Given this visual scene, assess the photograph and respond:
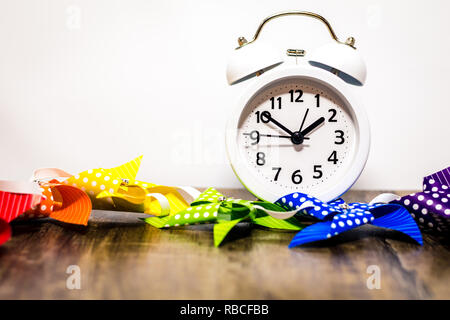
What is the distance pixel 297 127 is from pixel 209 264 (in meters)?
0.42

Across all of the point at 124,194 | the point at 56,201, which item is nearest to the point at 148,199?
the point at 124,194

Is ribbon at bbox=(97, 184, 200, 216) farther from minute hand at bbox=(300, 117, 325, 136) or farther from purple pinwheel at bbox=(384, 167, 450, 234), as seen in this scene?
purple pinwheel at bbox=(384, 167, 450, 234)

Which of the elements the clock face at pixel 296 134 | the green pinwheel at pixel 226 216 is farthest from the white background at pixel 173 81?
the green pinwheel at pixel 226 216

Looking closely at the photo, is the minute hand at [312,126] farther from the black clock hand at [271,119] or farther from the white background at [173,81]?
the white background at [173,81]

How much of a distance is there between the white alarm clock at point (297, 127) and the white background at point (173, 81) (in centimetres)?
36

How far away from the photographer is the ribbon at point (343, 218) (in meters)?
0.69

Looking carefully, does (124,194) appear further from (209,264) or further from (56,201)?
(209,264)

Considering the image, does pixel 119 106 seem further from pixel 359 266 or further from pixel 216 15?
pixel 359 266

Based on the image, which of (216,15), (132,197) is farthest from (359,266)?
(216,15)

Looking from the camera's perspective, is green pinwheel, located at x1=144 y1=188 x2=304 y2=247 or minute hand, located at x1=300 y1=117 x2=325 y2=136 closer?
green pinwheel, located at x1=144 y1=188 x2=304 y2=247

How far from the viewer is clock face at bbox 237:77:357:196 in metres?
0.90

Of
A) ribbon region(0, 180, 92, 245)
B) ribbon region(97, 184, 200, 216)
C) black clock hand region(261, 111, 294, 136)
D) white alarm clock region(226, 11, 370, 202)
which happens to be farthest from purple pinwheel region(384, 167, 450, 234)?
A: ribbon region(0, 180, 92, 245)

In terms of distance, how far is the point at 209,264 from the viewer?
60 cm

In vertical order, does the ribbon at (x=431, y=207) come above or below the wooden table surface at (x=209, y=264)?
above
